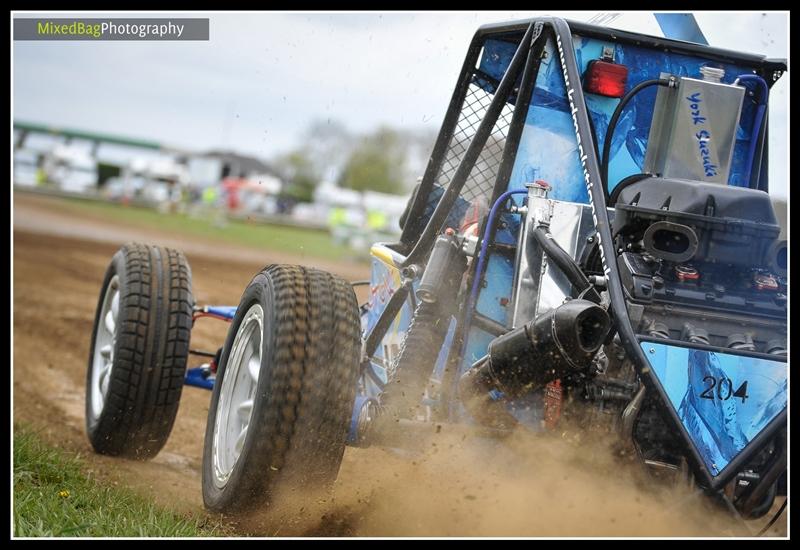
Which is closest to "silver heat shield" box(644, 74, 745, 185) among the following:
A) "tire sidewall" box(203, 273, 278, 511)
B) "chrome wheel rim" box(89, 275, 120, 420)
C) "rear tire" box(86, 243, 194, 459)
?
"tire sidewall" box(203, 273, 278, 511)

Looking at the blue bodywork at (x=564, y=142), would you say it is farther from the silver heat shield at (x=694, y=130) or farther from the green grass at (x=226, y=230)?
the green grass at (x=226, y=230)

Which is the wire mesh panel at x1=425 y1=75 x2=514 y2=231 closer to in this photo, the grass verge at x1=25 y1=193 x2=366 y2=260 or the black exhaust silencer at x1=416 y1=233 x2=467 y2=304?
the black exhaust silencer at x1=416 y1=233 x2=467 y2=304

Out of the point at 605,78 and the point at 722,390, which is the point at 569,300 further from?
the point at 605,78

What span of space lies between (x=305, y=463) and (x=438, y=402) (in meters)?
0.86

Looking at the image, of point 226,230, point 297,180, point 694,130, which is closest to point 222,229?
point 226,230

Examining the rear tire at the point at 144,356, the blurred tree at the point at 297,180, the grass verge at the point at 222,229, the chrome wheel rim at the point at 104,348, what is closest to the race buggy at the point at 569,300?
the rear tire at the point at 144,356

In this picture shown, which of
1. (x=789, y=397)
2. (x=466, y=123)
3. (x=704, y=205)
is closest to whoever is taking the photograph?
(x=789, y=397)

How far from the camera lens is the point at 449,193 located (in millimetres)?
4910

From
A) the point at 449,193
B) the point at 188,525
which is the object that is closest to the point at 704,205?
the point at 449,193

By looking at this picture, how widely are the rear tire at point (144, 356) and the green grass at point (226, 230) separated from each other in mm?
15210

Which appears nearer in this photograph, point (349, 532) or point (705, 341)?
point (705, 341)

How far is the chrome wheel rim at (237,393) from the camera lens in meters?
4.32

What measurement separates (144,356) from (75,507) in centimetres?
117
